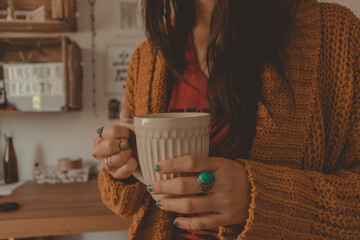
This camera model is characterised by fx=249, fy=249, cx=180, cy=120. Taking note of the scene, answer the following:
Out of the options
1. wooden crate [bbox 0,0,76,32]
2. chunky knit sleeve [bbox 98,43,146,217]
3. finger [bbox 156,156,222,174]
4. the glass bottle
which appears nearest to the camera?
finger [bbox 156,156,222,174]

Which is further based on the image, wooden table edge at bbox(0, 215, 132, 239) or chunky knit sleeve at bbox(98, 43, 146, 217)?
wooden table edge at bbox(0, 215, 132, 239)

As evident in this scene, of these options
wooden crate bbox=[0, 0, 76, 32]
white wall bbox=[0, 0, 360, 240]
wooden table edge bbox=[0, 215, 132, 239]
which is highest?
wooden crate bbox=[0, 0, 76, 32]

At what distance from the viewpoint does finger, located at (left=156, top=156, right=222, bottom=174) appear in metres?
0.29

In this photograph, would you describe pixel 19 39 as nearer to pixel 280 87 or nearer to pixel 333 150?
pixel 280 87

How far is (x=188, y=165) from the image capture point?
0.29m

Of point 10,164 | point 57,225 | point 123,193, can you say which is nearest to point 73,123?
point 10,164

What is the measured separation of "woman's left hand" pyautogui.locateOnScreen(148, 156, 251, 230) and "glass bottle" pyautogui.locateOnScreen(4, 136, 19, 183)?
1.51 m

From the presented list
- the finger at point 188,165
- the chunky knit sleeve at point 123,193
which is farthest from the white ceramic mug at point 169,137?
the chunky knit sleeve at point 123,193

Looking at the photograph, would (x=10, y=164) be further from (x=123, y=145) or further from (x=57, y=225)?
(x=123, y=145)

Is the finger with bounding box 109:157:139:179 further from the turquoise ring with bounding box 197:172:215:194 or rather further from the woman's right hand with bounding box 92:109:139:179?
the turquoise ring with bounding box 197:172:215:194

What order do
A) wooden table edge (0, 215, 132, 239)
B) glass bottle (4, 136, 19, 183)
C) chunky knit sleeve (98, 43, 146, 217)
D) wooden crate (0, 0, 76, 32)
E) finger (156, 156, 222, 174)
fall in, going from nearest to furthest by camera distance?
finger (156, 156, 222, 174) < chunky knit sleeve (98, 43, 146, 217) < wooden table edge (0, 215, 132, 239) < wooden crate (0, 0, 76, 32) < glass bottle (4, 136, 19, 183)

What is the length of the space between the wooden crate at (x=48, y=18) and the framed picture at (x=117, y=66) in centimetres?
27

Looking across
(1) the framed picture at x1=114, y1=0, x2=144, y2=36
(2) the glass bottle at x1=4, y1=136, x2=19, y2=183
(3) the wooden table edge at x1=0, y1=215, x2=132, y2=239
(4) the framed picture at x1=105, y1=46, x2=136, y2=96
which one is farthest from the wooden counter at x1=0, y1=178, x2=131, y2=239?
(1) the framed picture at x1=114, y1=0, x2=144, y2=36

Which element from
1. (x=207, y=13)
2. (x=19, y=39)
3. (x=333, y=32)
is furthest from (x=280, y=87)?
(x=19, y=39)
